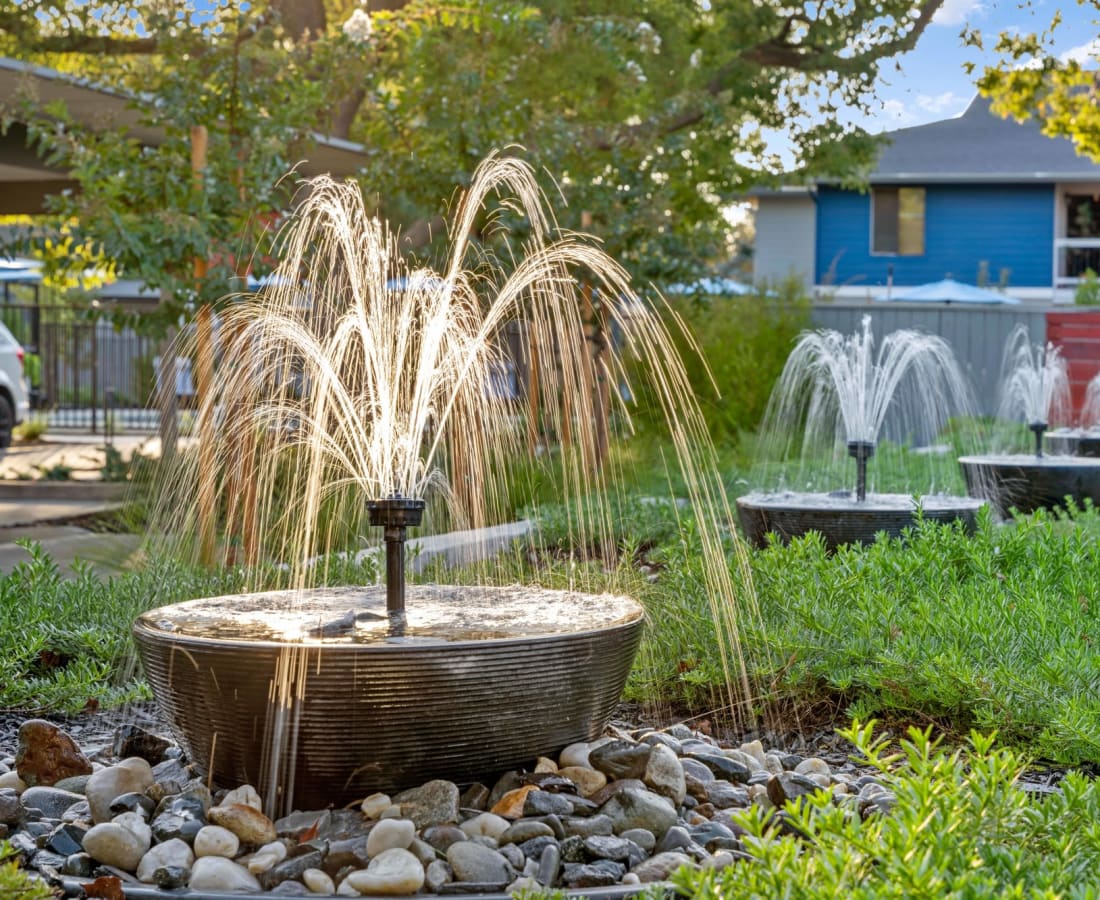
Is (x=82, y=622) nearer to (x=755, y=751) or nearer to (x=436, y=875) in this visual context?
(x=755, y=751)

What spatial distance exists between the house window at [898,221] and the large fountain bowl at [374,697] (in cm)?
3121

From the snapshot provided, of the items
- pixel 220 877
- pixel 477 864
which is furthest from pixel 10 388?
pixel 477 864

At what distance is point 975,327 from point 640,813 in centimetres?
2174

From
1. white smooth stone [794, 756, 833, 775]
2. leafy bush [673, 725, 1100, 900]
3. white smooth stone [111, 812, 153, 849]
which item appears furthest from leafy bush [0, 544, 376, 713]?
leafy bush [673, 725, 1100, 900]

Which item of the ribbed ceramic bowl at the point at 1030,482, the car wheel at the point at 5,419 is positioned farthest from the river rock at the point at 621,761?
the car wheel at the point at 5,419

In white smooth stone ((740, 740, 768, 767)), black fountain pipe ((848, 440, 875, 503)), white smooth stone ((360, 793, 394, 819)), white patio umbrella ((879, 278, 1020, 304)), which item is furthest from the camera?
white patio umbrella ((879, 278, 1020, 304))

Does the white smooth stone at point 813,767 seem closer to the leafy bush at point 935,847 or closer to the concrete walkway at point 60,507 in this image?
the leafy bush at point 935,847

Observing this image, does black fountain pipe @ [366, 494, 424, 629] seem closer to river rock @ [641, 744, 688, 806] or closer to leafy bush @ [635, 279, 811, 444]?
river rock @ [641, 744, 688, 806]

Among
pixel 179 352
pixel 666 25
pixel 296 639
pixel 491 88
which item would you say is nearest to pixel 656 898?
pixel 296 639

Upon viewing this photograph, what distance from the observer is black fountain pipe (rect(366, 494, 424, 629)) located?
4188 millimetres

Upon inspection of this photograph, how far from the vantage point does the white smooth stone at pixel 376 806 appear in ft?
11.9

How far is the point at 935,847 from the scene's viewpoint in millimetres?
2666

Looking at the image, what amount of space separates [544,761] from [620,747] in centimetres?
25

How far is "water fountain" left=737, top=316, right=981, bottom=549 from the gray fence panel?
2.10 ft
